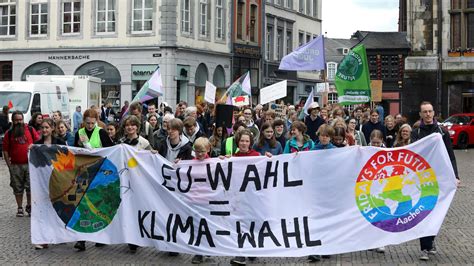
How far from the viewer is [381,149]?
927cm

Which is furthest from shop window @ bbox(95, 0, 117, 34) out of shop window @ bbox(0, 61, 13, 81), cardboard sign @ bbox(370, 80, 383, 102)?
cardboard sign @ bbox(370, 80, 383, 102)

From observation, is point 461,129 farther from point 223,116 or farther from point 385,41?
point 385,41

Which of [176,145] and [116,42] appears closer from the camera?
[176,145]

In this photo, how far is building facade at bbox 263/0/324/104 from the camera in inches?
2099

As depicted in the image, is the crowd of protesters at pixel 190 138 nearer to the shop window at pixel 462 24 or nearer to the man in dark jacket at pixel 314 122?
the man in dark jacket at pixel 314 122

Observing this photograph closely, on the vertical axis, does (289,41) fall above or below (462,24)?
above

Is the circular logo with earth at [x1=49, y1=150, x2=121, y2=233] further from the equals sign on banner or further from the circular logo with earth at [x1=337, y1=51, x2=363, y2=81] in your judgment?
the circular logo with earth at [x1=337, y1=51, x2=363, y2=81]

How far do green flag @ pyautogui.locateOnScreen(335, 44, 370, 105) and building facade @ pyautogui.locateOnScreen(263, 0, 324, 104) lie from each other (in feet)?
105

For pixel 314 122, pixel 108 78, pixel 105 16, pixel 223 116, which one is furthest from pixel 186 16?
pixel 223 116

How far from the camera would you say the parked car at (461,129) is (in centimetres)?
3241

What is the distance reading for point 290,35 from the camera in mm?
57938

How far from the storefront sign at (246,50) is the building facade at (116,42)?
2.58 m

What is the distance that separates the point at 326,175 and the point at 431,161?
1.33 m

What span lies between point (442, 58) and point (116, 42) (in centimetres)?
1713
